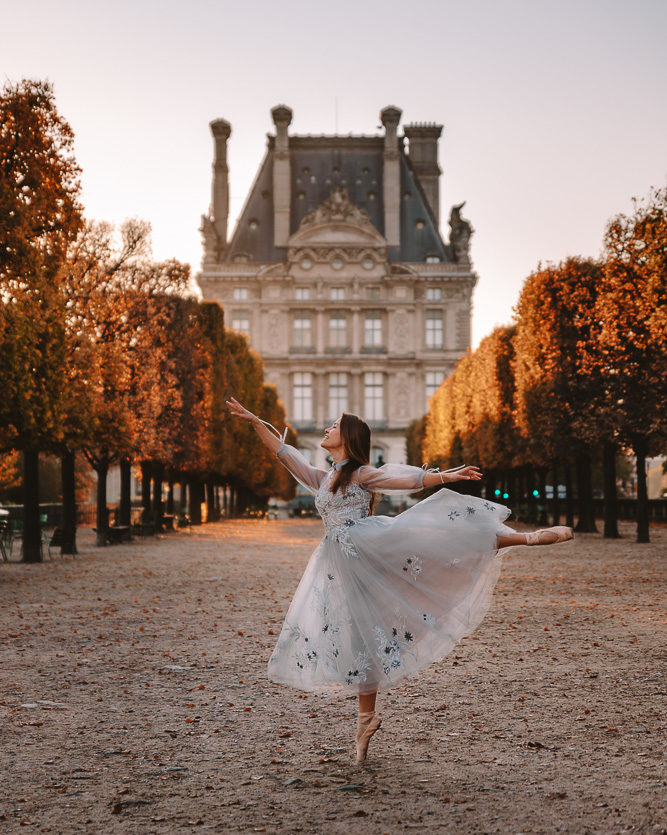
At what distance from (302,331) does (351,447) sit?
9427cm

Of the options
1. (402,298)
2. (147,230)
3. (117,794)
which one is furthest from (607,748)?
(402,298)

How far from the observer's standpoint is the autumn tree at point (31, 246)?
1884 centimetres

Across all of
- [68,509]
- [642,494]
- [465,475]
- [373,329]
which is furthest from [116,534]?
[373,329]

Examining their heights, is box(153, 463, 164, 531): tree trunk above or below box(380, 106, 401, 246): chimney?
below

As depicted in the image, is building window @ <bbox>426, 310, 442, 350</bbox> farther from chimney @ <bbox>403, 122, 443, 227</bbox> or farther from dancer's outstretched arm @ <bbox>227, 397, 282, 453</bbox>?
dancer's outstretched arm @ <bbox>227, 397, 282, 453</bbox>

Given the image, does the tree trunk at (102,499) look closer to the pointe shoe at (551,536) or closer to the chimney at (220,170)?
the pointe shoe at (551,536)

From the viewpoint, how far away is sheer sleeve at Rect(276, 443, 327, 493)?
6402 millimetres

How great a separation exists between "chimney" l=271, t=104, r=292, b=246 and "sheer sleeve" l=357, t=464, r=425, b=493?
95.4 metres

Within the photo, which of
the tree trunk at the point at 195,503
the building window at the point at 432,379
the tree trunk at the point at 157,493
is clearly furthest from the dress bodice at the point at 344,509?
the building window at the point at 432,379

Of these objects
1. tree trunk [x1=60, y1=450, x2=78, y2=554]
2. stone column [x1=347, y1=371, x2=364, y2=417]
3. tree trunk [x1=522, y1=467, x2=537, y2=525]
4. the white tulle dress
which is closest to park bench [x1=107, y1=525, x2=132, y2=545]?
tree trunk [x1=60, y1=450, x2=78, y2=554]

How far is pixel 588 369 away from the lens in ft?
91.8

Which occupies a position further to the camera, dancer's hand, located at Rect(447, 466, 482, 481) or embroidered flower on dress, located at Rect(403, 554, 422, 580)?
embroidered flower on dress, located at Rect(403, 554, 422, 580)

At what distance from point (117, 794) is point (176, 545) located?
25299mm

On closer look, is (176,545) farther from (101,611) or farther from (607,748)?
(607,748)
